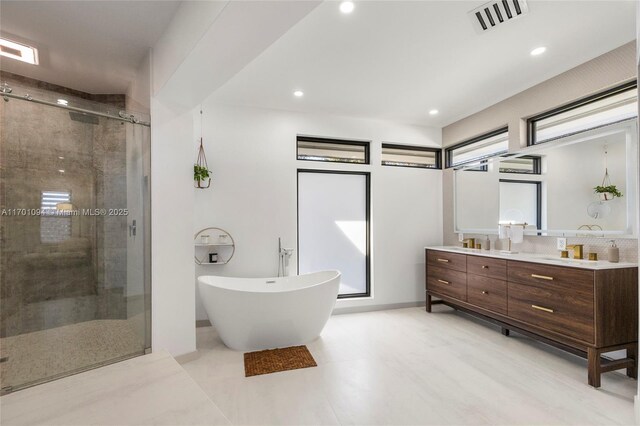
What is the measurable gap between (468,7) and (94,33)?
2752 millimetres

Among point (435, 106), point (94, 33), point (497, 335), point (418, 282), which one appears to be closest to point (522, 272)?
point (497, 335)

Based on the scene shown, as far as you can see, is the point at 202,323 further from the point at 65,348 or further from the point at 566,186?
the point at 566,186

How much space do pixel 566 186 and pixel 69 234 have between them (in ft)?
14.1

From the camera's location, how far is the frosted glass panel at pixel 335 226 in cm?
440

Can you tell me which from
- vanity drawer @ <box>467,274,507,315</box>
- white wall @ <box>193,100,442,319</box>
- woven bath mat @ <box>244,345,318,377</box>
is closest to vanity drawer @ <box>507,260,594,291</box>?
vanity drawer @ <box>467,274,507,315</box>

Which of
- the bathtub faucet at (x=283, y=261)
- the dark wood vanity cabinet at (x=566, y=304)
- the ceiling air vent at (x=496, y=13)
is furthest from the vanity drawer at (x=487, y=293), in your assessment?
the ceiling air vent at (x=496, y=13)

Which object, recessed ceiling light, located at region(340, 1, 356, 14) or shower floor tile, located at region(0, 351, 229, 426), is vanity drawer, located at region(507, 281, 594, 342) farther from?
shower floor tile, located at region(0, 351, 229, 426)

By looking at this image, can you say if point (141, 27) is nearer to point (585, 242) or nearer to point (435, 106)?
point (435, 106)

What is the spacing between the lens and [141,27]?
2.38 meters

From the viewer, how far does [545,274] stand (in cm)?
280

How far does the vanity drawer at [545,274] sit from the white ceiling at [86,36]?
357 centimetres

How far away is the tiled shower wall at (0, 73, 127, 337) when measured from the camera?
1.96 m

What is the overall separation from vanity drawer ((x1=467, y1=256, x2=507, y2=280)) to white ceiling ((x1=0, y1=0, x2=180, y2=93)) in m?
3.61

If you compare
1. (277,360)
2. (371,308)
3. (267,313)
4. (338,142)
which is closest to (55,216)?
(267,313)
